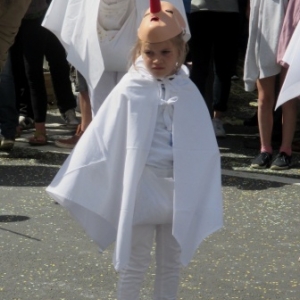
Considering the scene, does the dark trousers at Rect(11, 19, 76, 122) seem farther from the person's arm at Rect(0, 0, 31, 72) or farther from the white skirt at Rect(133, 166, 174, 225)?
the white skirt at Rect(133, 166, 174, 225)

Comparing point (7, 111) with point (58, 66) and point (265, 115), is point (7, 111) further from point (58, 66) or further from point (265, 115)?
point (265, 115)

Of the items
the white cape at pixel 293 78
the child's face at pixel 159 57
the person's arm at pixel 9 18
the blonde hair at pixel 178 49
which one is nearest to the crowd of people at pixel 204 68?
the person's arm at pixel 9 18

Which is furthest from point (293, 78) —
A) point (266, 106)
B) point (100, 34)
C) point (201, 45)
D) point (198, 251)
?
point (201, 45)

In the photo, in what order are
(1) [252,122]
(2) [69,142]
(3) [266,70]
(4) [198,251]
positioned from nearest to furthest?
(4) [198,251], (3) [266,70], (2) [69,142], (1) [252,122]

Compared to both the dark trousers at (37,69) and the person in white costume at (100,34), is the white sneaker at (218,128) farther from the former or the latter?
the person in white costume at (100,34)

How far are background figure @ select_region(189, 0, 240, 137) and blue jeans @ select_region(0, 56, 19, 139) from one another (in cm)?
153

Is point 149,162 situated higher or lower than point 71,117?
higher

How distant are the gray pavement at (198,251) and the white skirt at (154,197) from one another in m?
0.82

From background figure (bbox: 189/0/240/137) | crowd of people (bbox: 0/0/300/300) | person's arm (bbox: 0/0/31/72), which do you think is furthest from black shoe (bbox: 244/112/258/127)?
crowd of people (bbox: 0/0/300/300)

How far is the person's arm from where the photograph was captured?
21.5ft

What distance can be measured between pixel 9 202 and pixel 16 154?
60.0 inches

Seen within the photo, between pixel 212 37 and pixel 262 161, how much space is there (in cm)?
129

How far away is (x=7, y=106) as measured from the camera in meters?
8.08

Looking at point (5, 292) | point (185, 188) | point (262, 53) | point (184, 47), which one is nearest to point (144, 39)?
point (184, 47)
